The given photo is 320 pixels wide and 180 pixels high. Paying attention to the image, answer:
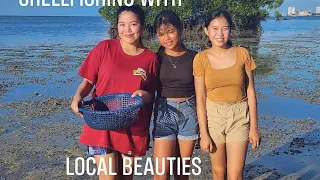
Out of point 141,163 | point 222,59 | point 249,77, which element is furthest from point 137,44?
point 141,163

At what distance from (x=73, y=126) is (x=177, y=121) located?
430 centimetres

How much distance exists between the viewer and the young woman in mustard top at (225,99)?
11.9ft

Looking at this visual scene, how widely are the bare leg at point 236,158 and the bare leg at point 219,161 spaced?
0.21 ft

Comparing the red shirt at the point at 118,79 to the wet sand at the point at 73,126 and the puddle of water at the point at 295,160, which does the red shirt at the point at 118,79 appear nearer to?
the wet sand at the point at 73,126

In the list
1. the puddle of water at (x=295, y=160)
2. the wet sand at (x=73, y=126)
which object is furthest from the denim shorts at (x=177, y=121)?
the puddle of water at (x=295, y=160)

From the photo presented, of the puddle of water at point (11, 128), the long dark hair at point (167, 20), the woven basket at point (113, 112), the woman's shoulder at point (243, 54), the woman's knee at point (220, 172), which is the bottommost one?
the puddle of water at point (11, 128)

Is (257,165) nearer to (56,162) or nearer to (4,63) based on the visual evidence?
(56,162)

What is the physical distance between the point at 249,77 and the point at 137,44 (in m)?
1.06

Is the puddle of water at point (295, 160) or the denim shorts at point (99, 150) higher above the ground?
the denim shorts at point (99, 150)

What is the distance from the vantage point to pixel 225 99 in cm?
365

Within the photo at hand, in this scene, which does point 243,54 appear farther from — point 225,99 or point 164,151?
point 164,151

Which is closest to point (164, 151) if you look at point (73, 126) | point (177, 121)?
point (177, 121)

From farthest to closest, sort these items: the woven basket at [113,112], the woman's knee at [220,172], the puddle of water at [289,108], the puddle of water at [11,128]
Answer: the puddle of water at [289,108]
the puddle of water at [11,128]
the woman's knee at [220,172]
the woven basket at [113,112]

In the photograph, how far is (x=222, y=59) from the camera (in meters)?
3.67
